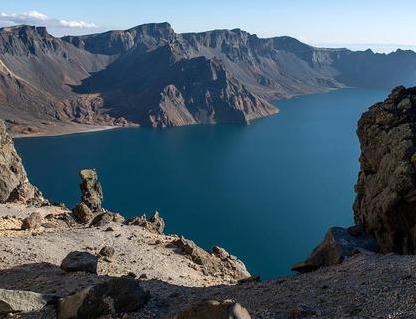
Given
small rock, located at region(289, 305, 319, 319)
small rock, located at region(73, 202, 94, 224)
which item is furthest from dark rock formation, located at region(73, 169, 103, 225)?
small rock, located at region(289, 305, 319, 319)

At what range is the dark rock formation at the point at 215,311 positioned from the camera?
68.2ft

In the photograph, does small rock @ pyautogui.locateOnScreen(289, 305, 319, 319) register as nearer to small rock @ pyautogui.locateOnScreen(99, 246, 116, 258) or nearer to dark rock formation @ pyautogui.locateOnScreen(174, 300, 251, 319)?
dark rock formation @ pyautogui.locateOnScreen(174, 300, 251, 319)

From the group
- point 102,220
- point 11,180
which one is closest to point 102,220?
point 102,220

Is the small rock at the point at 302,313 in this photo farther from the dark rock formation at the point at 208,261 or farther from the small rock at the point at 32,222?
the small rock at the point at 32,222

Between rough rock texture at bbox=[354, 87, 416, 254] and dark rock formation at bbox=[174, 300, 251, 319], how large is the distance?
70.2ft

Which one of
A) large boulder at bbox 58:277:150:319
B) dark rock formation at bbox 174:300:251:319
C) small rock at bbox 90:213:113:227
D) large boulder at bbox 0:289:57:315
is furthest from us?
small rock at bbox 90:213:113:227

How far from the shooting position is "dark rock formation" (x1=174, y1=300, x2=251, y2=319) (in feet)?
68.2

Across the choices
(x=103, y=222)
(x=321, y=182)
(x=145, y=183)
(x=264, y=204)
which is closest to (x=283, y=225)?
(x=264, y=204)

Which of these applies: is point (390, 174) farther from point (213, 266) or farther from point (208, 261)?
point (208, 261)

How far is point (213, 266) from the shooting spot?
59688 millimetres

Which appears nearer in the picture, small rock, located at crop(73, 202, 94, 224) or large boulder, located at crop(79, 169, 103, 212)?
small rock, located at crop(73, 202, 94, 224)

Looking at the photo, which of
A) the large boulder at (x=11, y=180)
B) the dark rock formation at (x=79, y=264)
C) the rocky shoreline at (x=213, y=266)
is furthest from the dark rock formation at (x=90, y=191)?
the dark rock formation at (x=79, y=264)

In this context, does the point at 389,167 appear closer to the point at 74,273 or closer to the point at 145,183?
the point at 74,273

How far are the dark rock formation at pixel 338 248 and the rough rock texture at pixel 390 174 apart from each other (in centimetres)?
96
